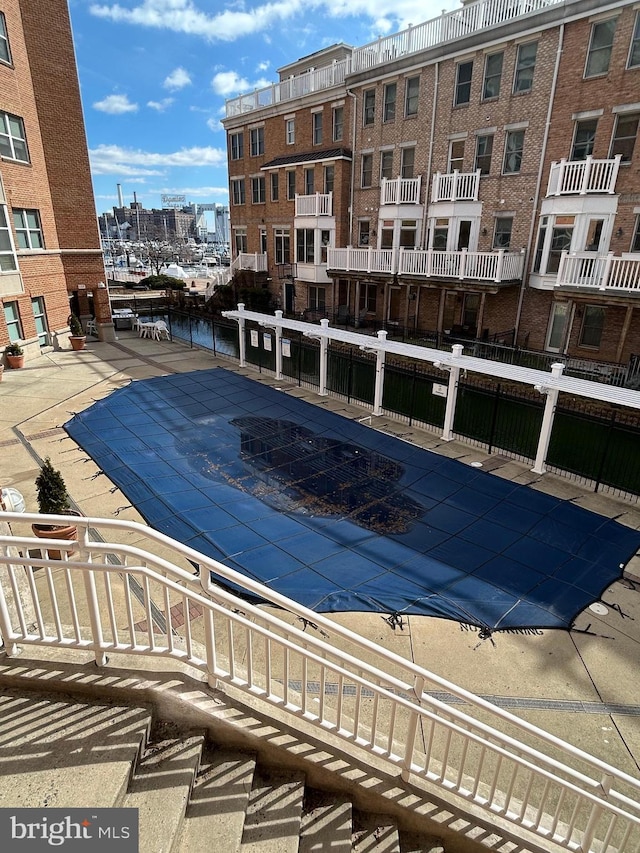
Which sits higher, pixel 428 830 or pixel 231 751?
pixel 231 751

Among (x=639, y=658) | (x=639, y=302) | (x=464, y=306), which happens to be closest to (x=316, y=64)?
(x=464, y=306)

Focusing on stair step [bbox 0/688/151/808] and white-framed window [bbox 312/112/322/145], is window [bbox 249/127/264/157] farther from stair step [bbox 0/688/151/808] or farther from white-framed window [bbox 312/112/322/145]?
stair step [bbox 0/688/151/808]

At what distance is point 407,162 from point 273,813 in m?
26.8

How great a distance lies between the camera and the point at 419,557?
7812 millimetres

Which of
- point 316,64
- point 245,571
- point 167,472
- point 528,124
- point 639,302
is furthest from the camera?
point 316,64

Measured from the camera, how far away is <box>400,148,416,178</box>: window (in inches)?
949

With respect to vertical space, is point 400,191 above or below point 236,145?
below

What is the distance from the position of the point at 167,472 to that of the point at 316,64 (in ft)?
103

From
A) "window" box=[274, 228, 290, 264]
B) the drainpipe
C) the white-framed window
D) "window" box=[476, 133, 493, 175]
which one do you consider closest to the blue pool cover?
the drainpipe

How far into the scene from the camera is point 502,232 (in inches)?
836

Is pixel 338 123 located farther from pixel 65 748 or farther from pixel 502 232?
pixel 65 748

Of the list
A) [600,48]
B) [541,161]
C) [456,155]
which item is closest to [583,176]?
[541,161]

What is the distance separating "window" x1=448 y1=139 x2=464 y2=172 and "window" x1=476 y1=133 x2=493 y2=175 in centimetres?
89

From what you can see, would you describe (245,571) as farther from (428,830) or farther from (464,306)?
A: (464,306)
